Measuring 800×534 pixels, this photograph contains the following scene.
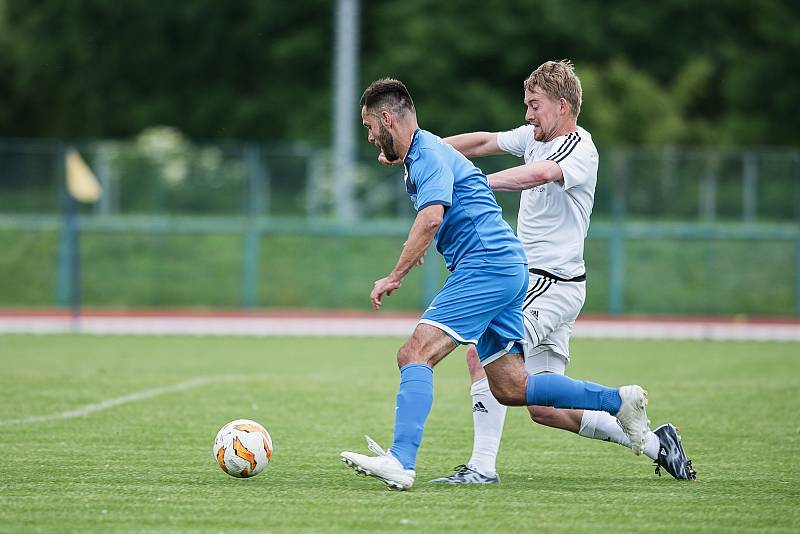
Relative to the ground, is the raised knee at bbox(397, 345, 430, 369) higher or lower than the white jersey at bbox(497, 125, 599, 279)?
lower

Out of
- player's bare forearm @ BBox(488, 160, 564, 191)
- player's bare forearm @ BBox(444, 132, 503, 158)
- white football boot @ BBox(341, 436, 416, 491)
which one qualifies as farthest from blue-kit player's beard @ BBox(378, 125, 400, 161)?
white football boot @ BBox(341, 436, 416, 491)

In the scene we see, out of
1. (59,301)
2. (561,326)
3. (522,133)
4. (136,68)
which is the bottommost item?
(59,301)

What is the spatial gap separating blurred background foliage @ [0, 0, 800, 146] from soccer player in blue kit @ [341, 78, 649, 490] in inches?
1109

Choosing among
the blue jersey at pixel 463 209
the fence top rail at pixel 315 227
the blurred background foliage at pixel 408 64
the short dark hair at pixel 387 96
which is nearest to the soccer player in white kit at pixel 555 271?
the blue jersey at pixel 463 209

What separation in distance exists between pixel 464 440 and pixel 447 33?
104 feet

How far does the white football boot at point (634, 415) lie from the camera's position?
22.1 ft

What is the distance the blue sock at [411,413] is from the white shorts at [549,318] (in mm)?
792

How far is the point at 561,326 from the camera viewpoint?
23.4 feet

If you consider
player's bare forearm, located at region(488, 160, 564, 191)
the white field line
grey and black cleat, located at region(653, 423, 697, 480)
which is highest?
player's bare forearm, located at region(488, 160, 564, 191)

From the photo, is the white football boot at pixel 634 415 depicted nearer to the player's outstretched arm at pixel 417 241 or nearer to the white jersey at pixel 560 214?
the white jersey at pixel 560 214

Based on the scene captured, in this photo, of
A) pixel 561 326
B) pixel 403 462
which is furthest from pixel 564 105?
pixel 403 462

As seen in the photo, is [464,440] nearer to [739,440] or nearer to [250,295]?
[739,440]

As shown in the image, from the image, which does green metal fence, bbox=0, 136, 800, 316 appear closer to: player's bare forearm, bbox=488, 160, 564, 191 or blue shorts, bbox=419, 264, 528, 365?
player's bare forearm, bbox=488, 160, 564, 191

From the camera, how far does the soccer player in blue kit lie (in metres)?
6.38
